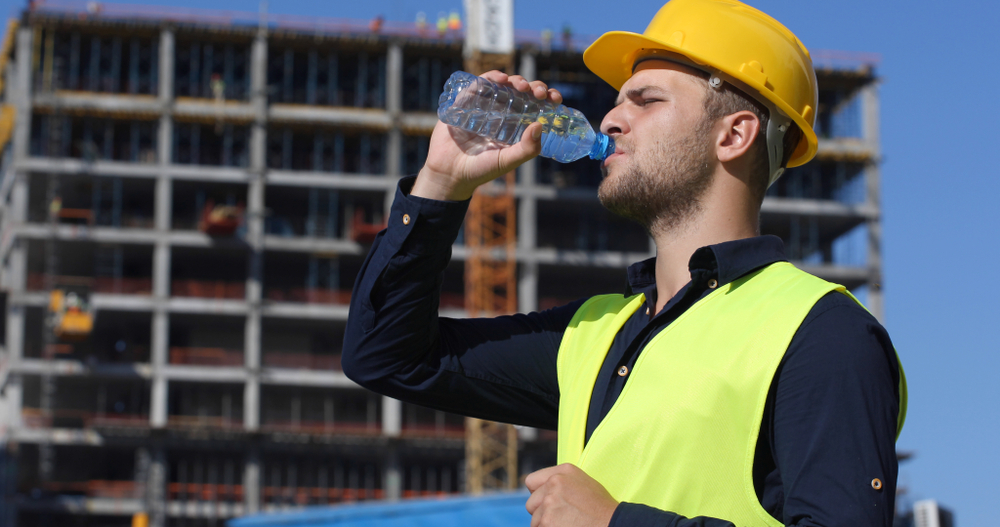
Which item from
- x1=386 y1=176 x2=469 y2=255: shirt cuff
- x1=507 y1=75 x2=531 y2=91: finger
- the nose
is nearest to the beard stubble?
the nose

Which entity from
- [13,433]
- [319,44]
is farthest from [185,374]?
[319,44]

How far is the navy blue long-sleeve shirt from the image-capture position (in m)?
2.37

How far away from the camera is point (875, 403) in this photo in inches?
94.1

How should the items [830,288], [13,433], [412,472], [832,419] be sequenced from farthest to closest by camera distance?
[412,472]
[13,433]
[830,288]
[832,419]

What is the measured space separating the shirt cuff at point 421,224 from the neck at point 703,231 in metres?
0.57

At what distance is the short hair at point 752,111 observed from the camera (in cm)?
317

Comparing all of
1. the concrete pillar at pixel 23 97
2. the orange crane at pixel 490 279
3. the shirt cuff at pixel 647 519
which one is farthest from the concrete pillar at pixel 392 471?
the shirt cuff at pixel 647 519

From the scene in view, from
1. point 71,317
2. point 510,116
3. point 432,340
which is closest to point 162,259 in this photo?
point 71,317

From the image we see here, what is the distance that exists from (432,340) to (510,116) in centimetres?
96

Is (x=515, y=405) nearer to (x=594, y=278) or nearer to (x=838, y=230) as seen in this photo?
(x=594, y=278)

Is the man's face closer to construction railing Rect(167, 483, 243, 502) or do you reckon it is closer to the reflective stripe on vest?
the reflective stripe on vest

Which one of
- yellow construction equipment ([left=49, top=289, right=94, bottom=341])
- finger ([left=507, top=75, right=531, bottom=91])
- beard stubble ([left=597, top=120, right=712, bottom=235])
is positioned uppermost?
finger ([left=507, top=75, right=531, bottom=91])

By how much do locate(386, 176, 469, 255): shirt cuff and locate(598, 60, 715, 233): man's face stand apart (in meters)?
0.43

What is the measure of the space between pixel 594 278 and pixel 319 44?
1696 centimetres
